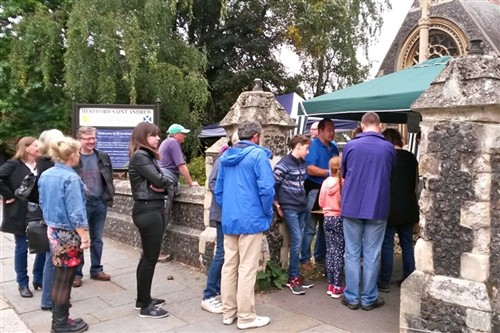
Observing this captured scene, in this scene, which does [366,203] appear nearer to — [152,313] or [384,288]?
[384,288]

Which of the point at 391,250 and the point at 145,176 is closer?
the point at 145,176

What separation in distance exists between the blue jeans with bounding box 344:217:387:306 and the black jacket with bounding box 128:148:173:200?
1.85m

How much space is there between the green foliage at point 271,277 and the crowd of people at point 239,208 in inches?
5.7

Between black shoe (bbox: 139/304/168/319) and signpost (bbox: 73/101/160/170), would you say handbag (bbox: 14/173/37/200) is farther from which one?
signpost (bbox: 73/101/160/170)

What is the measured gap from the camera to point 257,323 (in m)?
4.12

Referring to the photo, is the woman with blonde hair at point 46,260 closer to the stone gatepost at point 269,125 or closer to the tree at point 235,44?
the stone gatepost at point 269,125

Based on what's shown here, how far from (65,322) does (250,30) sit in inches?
700

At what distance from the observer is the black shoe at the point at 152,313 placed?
14.4 ft

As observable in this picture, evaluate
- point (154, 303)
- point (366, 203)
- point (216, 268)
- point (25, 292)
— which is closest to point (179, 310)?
point (154, 303)

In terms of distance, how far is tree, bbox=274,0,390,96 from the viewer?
17531mm

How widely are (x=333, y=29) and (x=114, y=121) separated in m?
12.3

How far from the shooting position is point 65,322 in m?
4.02

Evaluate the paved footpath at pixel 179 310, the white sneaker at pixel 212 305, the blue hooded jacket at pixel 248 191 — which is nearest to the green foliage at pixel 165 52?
the paved footpath at pixel 179 310

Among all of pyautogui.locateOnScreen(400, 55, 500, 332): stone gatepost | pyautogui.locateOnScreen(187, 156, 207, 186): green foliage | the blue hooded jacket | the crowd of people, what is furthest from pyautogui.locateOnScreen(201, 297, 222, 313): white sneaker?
pyautogui.locateOnScreen(187, 156, 207, 186): green foliage
